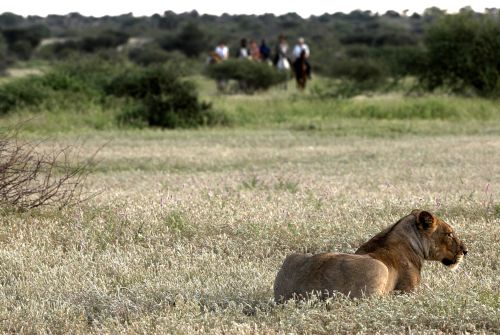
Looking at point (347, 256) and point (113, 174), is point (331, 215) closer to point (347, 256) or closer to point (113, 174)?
point (347, 256)

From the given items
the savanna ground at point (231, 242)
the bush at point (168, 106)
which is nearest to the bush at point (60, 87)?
the bush at point (168, 106)

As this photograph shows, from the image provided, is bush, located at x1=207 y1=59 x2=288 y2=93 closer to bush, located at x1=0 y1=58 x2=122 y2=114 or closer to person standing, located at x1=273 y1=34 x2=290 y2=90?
person standing, located at x1=273 y1=34 x2=290 y2=90

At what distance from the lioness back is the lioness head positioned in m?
0.55

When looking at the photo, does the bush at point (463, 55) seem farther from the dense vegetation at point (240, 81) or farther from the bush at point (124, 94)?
the bush at point (124, 94)

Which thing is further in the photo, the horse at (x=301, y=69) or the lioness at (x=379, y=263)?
the horse at (x=301, y=69)

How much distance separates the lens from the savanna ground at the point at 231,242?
18.4 feet

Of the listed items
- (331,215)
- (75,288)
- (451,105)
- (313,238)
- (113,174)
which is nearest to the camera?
(75,288)

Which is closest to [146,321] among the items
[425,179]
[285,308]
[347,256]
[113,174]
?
[285,308]

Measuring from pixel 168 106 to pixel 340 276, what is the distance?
60.6 ft

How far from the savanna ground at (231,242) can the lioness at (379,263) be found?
11 cm

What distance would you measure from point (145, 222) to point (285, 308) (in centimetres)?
311

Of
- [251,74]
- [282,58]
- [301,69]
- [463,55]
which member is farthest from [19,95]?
[282,58]

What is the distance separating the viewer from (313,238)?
318 inches

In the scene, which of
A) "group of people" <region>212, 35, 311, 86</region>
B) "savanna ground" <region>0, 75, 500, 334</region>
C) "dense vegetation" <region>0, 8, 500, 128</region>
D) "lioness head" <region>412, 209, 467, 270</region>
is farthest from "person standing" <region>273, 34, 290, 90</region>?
"lioness head" <region>412, 209, 467, 270</region>
